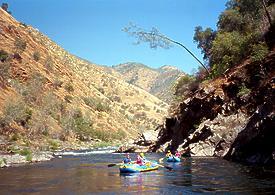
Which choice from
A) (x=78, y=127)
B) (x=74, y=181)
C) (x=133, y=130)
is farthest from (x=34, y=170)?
(x=133, y=130)

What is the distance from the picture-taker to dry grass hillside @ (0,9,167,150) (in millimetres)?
70312

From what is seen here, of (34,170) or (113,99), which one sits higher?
(113,99)

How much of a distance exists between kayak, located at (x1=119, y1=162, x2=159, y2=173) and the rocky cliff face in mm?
8099

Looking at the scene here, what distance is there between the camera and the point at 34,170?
33.8 meters

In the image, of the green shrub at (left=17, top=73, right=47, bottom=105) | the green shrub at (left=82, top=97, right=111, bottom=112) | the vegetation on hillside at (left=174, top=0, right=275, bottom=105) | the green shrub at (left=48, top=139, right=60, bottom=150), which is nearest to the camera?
the vegetation on hillside at (left=174, top=0, right=275, bottom=105)

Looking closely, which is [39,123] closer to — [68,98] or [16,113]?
[16,113]

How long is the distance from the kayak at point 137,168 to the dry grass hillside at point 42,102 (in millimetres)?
23631

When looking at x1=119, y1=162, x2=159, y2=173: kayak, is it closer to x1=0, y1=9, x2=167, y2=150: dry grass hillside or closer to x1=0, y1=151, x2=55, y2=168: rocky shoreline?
x1=0, y1=151, x2=55, y2=168: rocky shoreline

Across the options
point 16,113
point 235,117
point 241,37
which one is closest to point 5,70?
point 16,113

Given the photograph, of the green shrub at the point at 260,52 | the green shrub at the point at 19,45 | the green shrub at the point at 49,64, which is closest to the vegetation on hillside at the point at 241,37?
the green shrub at the point at 260,52

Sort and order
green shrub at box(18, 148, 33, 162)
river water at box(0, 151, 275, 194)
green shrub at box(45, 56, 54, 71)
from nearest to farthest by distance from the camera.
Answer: river water at box(0, 151, 275, 194) → green shrub at box(18, 148, 33, 162) → green shrub at box(45, 56, 54, 71)

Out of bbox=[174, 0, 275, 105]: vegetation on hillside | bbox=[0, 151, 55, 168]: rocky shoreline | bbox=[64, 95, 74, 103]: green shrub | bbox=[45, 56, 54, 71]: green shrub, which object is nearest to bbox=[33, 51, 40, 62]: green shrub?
bbox=[45, 56, 54, 71]: green shrub

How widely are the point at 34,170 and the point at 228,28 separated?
39.2m

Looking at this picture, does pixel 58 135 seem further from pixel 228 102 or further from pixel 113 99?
pixel 113 99
